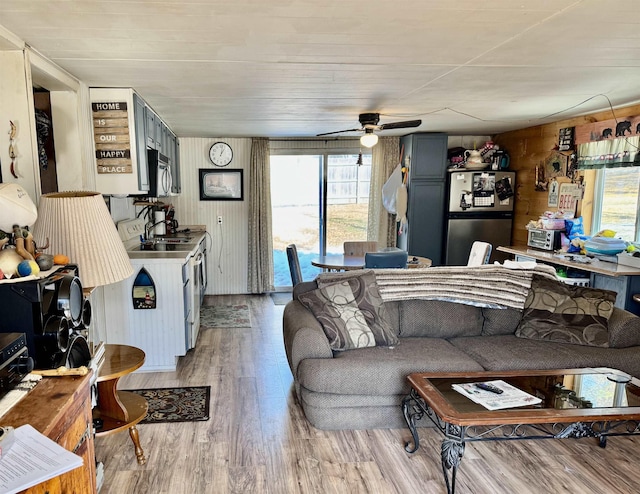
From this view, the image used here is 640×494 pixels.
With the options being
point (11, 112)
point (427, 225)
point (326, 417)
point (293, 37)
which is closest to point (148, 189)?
point (11, 112)

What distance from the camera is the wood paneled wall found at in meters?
4.53

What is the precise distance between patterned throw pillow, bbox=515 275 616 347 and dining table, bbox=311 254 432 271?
51.8 inches

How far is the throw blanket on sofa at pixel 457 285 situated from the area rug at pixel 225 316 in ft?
6.25

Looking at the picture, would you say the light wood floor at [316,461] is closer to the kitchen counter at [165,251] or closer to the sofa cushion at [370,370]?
the sofa cushion at [370,370]

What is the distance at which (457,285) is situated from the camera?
3.32 metres

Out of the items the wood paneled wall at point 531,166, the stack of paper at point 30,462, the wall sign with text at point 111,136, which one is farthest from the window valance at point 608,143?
the stack of paper at point 30,462

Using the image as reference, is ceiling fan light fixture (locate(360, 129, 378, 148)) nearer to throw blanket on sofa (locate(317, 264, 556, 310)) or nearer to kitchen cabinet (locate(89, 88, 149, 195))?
throw blanket on sofa (locate(317, 264, 556, 310))

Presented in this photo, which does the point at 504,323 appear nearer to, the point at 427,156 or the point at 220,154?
the point at 427,156

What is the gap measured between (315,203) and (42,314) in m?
5.06

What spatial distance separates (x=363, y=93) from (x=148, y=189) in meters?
1.89

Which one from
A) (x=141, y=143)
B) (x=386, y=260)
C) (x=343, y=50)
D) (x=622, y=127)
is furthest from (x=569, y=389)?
(x=141, y=143)

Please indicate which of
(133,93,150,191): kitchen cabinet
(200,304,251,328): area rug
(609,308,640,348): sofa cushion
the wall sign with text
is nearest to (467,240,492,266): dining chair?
(609,308,640,348): sofa cushion

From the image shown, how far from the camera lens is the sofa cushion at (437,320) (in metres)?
3.25

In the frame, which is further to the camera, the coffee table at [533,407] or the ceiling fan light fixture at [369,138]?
the ceiling fan light fixture at [369,138]
